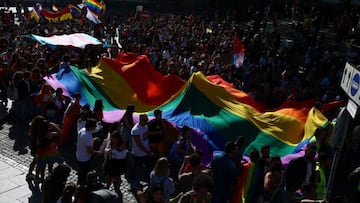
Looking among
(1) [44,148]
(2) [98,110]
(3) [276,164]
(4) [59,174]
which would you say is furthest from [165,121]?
(4) [59,174]

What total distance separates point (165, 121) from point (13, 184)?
3318 mm

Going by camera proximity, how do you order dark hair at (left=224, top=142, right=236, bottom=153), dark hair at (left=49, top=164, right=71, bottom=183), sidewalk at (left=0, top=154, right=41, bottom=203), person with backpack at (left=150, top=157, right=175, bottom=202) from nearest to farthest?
dark hair at (left=49, top=164, right=71, bottom=183) < person with backpack at (left=150, top=157, right=175, bottom=202) < dark hair at (left=224, top=142, right=236, bottom=153) < sidewalk at (left=0, top=154, right=41, bottom=203)

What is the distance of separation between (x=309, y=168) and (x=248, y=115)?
3.68m

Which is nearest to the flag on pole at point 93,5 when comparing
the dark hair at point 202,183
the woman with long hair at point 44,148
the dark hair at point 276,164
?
the woman with long hair at point 44,148

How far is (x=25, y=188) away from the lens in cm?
926

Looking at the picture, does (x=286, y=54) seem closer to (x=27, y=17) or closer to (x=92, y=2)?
(x=92, y=2)

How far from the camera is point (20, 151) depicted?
36.5ft

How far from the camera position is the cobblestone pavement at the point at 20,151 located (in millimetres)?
9633

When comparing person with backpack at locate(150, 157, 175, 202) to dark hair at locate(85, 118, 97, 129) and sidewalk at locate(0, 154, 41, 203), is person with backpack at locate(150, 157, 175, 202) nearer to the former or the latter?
dark hair at locate(85, 118, 97, 129)

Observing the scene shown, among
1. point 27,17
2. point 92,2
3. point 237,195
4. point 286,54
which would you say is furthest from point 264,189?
point 27,17

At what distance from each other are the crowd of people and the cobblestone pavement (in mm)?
267

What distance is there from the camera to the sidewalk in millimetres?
8880

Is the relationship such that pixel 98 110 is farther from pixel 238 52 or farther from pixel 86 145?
pixel 238 52

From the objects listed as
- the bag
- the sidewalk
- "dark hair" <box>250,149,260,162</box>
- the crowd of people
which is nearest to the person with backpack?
the crowd of people
